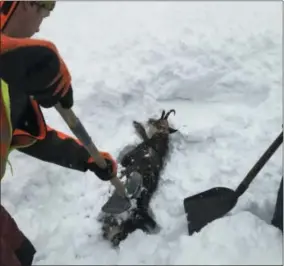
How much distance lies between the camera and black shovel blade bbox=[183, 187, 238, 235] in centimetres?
291

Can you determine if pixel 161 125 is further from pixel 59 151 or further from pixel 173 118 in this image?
pixel 59 151

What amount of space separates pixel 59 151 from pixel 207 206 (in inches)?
40.5

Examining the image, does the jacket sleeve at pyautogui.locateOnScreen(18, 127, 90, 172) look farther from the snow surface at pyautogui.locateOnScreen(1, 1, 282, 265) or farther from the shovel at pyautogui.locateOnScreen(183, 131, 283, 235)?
the shovel at pyautogui.locateOnScreen(183, 131, 283, 235)

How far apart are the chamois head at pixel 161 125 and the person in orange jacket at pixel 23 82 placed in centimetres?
138

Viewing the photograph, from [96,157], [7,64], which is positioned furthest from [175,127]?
[7,64]

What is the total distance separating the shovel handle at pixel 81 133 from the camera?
6.85 ft

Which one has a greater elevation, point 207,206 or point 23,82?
point 23,82

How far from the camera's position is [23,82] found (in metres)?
1.68

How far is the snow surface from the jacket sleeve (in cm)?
58

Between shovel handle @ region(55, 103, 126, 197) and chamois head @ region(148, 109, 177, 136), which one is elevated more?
shovel handle @ region(55, 103, 126, 197)

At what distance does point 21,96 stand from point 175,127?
1937 mm

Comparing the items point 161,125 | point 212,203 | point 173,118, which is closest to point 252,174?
point 212,203

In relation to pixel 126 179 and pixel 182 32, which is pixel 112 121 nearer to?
pixel 126 179

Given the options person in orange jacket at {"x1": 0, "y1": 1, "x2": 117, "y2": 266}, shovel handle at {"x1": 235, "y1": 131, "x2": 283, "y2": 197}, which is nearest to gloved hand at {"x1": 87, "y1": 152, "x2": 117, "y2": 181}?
person in orange jacket at {"x1": 0, "y1": 1, "x2": 117, "y2": 266}
